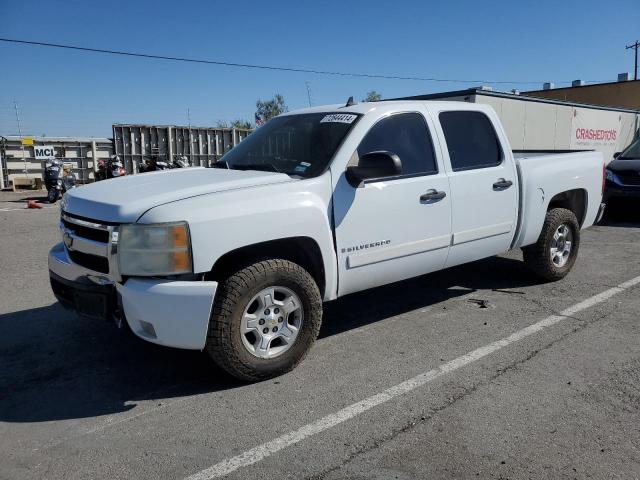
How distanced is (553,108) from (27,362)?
16463mm

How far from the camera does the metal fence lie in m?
20.1

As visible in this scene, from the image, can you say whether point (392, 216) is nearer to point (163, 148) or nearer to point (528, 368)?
point (528, 368)

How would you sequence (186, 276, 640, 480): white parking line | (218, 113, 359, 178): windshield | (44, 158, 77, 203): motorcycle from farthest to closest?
(44, 158, 77, 203): motorcycle, (218, 113, 359, 178): windshield, (186, 276, 640, 480): white parking line

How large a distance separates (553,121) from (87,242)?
16.4 m

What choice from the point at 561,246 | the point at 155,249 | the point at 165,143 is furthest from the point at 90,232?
the point at 165,143

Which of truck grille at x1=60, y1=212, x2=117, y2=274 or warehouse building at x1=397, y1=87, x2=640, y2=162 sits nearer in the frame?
truck grille at x1=60, y1=212, x2=117, y2=274

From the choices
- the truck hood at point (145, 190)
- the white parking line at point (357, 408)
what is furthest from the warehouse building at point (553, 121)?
the truck hood at point (145, 190)

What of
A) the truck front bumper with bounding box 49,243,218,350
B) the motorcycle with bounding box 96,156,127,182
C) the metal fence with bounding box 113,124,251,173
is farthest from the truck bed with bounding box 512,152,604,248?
the metal fence with bounding box 113,124,251,173

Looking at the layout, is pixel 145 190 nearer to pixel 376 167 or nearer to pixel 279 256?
pixel 279 256

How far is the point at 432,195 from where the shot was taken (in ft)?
14.4

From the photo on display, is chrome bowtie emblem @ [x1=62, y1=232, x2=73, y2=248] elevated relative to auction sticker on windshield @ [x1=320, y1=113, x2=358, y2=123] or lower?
lower

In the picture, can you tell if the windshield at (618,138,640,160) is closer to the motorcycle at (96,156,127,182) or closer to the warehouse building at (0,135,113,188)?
the motorcycle at (96,156,127,182)

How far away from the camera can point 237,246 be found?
334cm

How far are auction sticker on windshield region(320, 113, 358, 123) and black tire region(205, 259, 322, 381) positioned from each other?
128 cm
